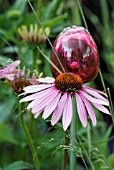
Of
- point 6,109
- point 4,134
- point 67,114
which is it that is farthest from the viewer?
point 6,109

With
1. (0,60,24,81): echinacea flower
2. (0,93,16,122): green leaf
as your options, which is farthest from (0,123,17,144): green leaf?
(0,60,24,81): echinacea flower

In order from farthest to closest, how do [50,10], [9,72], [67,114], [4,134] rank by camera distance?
1. [50,10]
2. [4,134]
3. [9,72]
4. [67,114]

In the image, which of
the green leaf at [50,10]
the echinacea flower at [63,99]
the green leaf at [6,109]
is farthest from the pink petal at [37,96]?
the green leaf at [50,10]

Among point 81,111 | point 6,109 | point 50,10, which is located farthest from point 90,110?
point 50,10

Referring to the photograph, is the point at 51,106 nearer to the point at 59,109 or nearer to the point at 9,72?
the point at 59,109

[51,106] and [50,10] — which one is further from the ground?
[50,10]

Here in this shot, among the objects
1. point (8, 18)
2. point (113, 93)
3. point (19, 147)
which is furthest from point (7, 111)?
point (113, 93)
